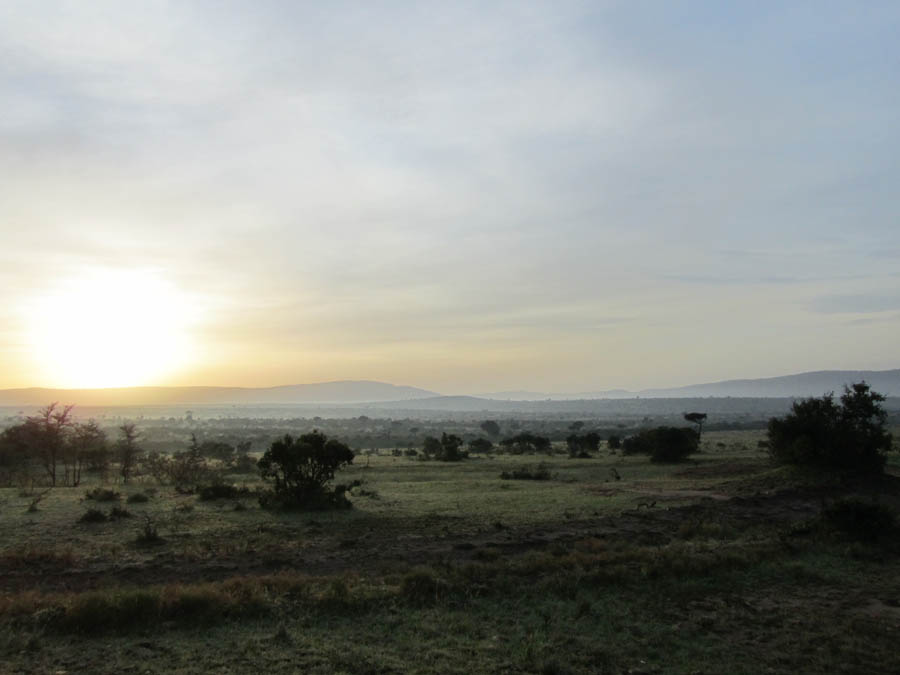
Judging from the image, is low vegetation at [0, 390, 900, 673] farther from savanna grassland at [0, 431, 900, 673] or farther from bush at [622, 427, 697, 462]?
bush at [622, 427, 697, 462]

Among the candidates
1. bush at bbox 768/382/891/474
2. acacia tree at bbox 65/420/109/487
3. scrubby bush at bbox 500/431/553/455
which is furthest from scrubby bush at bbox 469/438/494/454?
acacia tree at bbox 65/420/109/487

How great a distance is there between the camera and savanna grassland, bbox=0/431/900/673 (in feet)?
33.7

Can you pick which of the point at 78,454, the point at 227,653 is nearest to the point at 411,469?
the point at 78,454

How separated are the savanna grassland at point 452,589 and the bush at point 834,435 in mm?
7066

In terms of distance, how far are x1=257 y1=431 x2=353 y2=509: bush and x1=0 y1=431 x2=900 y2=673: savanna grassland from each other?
4.55ft

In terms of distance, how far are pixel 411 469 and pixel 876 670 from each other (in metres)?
34.1

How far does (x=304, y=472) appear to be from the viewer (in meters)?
27.6

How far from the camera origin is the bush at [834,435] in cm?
3066

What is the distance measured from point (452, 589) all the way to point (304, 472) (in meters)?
15.5

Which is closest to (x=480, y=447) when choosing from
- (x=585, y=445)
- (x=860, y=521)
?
(x=585, y=445)

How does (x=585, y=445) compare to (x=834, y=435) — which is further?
(x=585, y=445)

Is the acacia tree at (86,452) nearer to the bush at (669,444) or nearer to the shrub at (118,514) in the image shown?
the shrub at (118,514)

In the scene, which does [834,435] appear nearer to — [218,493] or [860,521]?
[860,521]

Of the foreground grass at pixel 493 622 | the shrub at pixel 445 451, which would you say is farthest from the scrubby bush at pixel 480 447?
the foreground grass at pixel 493 622
